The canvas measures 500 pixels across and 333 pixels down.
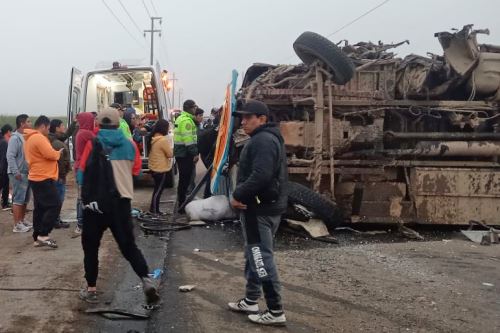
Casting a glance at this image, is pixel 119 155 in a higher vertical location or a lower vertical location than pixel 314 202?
higher

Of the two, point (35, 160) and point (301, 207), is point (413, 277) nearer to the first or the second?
point (301, 207)

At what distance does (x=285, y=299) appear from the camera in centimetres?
442

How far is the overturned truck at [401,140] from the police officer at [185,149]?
1.48 metres

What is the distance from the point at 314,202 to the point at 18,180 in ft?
12.3

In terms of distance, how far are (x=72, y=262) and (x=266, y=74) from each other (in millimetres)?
4081

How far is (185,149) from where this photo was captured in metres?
8.40

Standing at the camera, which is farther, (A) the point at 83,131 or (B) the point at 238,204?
(A) the point at 83,131

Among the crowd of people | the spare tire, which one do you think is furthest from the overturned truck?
the crowd of people

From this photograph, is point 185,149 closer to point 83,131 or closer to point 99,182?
point 83,131

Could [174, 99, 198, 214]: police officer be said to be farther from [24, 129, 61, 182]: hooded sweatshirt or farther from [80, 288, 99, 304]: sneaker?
[80, 288, 99, 304]: sneaker

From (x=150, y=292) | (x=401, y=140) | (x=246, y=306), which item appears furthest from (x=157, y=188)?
(x=246, y=306)

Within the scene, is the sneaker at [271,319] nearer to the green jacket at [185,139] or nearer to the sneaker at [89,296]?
the sneaker at [89,296]

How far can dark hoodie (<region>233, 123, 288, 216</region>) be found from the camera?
3738 mm

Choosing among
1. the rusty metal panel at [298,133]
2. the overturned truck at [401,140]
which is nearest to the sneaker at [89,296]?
the overturned truck at [401,140]
